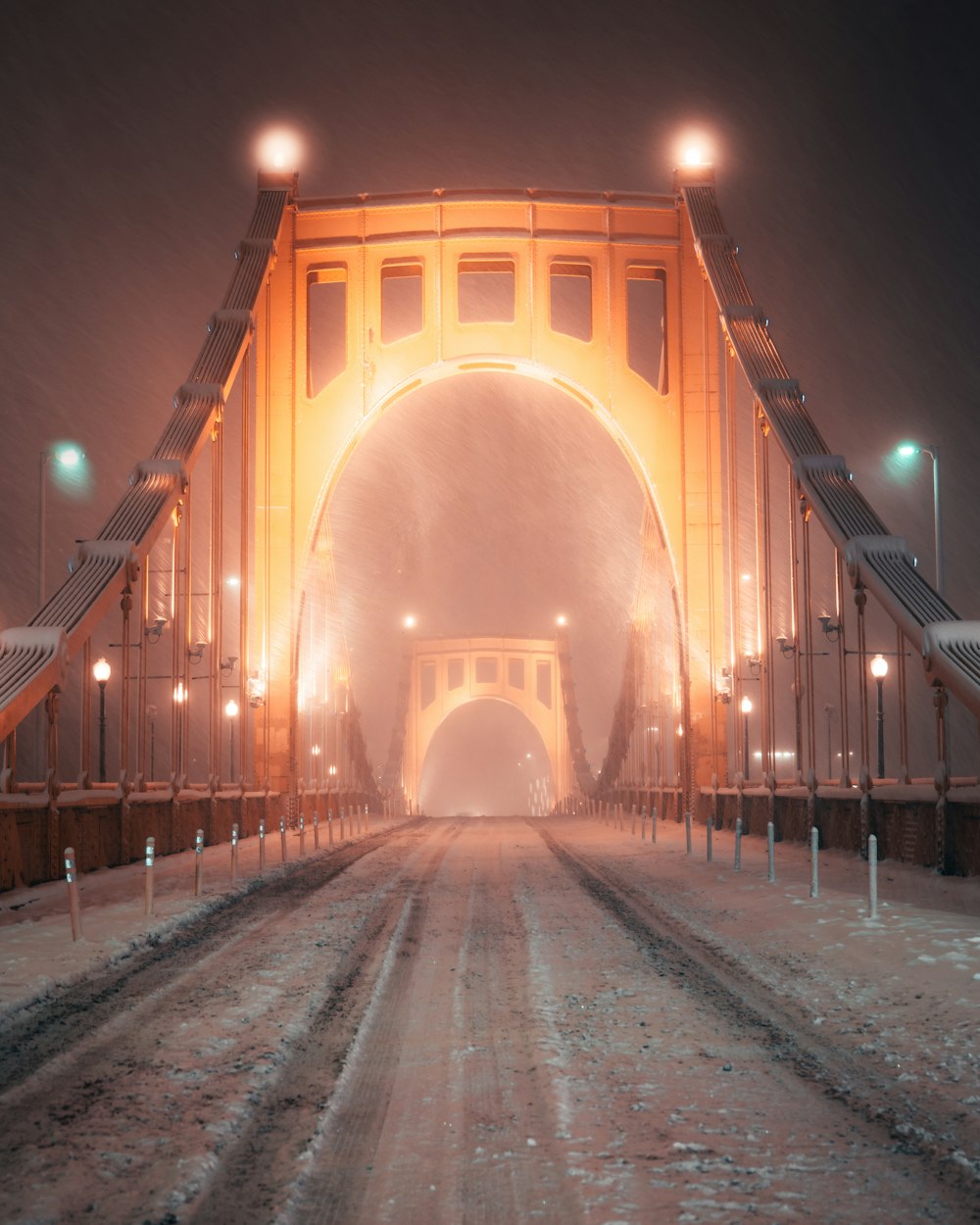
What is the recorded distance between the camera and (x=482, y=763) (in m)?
188

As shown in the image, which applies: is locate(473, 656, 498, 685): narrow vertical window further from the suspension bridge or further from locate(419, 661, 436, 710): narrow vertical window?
the suspension bridge

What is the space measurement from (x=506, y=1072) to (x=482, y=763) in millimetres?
181828

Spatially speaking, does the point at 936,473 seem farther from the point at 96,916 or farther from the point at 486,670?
the point at 486,670

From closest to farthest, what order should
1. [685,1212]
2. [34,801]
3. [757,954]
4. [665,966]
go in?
[685,1212], [665,966], [757,954], [34,801]

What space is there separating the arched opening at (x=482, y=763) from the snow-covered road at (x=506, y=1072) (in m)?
146

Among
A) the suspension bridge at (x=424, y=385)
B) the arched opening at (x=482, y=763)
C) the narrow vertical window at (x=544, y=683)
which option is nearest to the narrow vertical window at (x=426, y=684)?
the narrow vertical window at (x=544, y=683)

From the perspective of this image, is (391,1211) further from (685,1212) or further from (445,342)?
(445,342)

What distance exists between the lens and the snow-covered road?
5.32 m

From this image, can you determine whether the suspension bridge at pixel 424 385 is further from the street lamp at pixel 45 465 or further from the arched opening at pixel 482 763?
the arched opening at pixel 482 763

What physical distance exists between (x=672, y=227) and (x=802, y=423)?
1474 cm

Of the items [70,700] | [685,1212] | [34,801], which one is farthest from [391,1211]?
[70,700]

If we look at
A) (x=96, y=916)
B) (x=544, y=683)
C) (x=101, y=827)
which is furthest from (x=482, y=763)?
(x=96, y=916)

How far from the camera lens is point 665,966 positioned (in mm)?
11055

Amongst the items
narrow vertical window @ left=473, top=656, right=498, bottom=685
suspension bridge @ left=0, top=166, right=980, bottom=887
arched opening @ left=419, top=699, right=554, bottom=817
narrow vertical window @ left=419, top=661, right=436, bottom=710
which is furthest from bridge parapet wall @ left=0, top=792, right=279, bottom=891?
arched opening @ left=419, top=699, right=554, bottom=817
